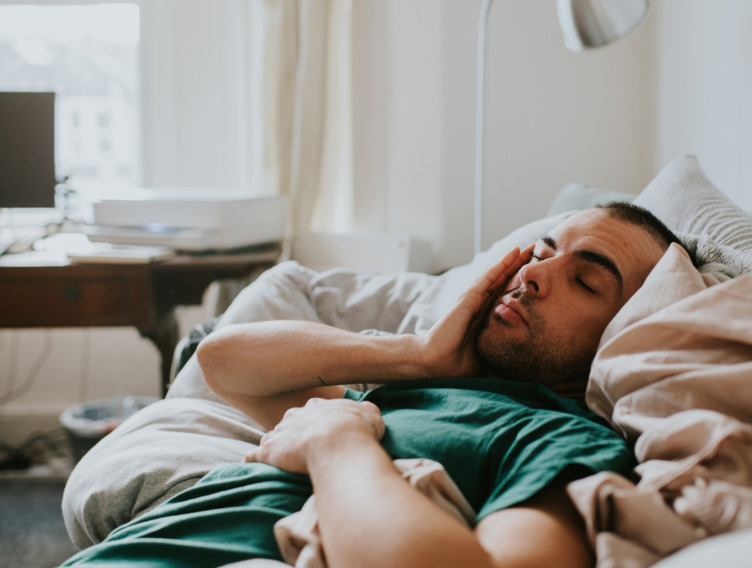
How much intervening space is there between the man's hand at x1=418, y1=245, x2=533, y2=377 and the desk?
111 centimetres

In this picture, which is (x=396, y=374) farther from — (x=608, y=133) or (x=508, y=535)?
(x=608, y=133)

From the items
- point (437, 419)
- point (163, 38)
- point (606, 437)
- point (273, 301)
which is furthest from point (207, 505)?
point (163, 38)

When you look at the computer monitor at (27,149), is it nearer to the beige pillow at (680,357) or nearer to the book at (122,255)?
the book at (122,255)

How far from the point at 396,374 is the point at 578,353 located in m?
0.26

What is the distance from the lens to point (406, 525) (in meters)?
0.63

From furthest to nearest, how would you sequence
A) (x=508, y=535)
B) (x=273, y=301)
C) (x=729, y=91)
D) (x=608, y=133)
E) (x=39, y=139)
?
(x=608, y=133) < (x=39, y=139) < (x=729, y=91) < (x=273, y=301) < (x=508, y=535)

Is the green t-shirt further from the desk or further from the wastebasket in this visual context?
the wastebasket

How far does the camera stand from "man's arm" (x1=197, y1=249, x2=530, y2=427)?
1101 mm

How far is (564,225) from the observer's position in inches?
44.6

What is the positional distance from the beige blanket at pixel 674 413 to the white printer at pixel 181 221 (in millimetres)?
1405

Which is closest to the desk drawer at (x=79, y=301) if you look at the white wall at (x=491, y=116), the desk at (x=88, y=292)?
the desk at (x=88, y=292)

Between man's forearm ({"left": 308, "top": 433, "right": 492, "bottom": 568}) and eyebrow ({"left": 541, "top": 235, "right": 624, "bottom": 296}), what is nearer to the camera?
man's forearm ({"left": 308, "top": 433, "right": 492, "bottom": 568})

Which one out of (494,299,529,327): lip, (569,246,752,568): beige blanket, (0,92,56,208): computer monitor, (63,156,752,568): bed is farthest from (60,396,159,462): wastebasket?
(569,246,752,568): beige blanket

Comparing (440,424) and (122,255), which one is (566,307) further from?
(122,255)
